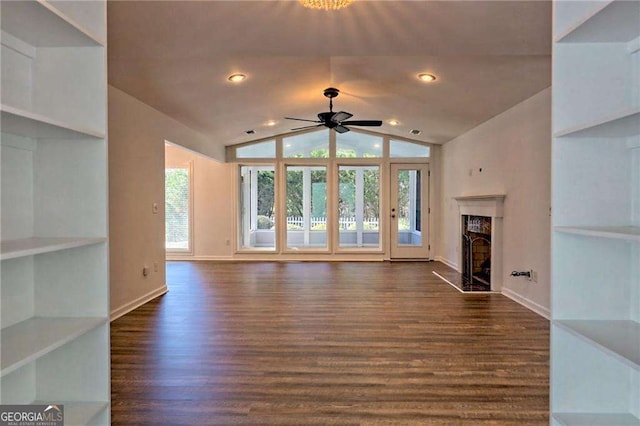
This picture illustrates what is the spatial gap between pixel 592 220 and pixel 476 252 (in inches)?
179

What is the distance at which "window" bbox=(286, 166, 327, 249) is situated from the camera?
810 cm

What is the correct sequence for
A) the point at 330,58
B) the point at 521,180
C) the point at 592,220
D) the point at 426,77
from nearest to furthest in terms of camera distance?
the point at 592,220 → the point at 330,58 → the point at 426,77 → the point at 521,180

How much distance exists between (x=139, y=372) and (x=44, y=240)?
62.9 inches

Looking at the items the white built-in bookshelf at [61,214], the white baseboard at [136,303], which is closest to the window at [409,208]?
the white baseboard at [136,303]

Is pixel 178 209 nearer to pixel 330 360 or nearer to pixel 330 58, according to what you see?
pixel 330 58

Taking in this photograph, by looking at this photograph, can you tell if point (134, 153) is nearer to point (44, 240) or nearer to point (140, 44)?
point (140, 44)

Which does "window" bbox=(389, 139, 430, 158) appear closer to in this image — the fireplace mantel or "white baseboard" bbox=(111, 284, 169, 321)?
the fireplace mantel

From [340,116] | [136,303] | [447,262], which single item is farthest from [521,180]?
[136,303]

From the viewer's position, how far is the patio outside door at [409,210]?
7953 millimetres

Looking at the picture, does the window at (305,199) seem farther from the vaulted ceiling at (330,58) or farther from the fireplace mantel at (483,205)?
the fireplace mantel at (483,205)

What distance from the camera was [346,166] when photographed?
26.5 feet

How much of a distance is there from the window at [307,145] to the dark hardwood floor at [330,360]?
387 cm

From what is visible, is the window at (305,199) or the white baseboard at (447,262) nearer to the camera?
the white baseboard at (447,262)

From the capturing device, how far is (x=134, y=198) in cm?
432
